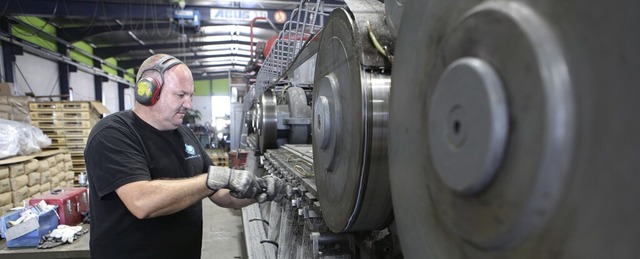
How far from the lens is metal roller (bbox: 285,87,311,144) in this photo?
2916mm

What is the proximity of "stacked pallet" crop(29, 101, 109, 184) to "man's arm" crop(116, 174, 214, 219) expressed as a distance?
5661mm

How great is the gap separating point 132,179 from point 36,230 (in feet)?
5.48

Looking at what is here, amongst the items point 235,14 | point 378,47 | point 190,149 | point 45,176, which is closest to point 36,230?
point 190,149

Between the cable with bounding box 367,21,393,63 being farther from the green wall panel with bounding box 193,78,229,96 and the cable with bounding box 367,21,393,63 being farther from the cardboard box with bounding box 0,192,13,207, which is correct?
the green wall panel with bounding box 193,78,229,96

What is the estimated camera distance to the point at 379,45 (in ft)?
2.83

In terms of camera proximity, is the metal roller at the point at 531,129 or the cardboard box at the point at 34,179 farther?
the cardboard box at the point at 34,179

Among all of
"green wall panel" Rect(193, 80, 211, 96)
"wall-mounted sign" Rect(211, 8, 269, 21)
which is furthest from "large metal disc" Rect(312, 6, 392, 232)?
"green wall panel" Rect(193, 80, 211, 96)

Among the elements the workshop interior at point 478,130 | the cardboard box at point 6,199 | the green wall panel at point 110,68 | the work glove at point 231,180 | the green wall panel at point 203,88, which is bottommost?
the cardboard box at point 6,199

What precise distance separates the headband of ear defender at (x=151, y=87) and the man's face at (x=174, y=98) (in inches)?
0.7

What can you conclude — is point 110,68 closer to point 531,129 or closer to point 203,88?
point 203,88

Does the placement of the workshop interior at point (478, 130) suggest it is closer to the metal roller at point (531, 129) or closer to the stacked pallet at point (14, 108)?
the metal roller at point (531, 129)

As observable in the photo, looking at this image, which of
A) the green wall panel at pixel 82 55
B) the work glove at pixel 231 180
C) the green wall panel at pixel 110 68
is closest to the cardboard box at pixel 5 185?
the work glove at pixel 231 180

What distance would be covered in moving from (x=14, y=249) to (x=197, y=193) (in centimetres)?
190

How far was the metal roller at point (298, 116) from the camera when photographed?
2916 mm
